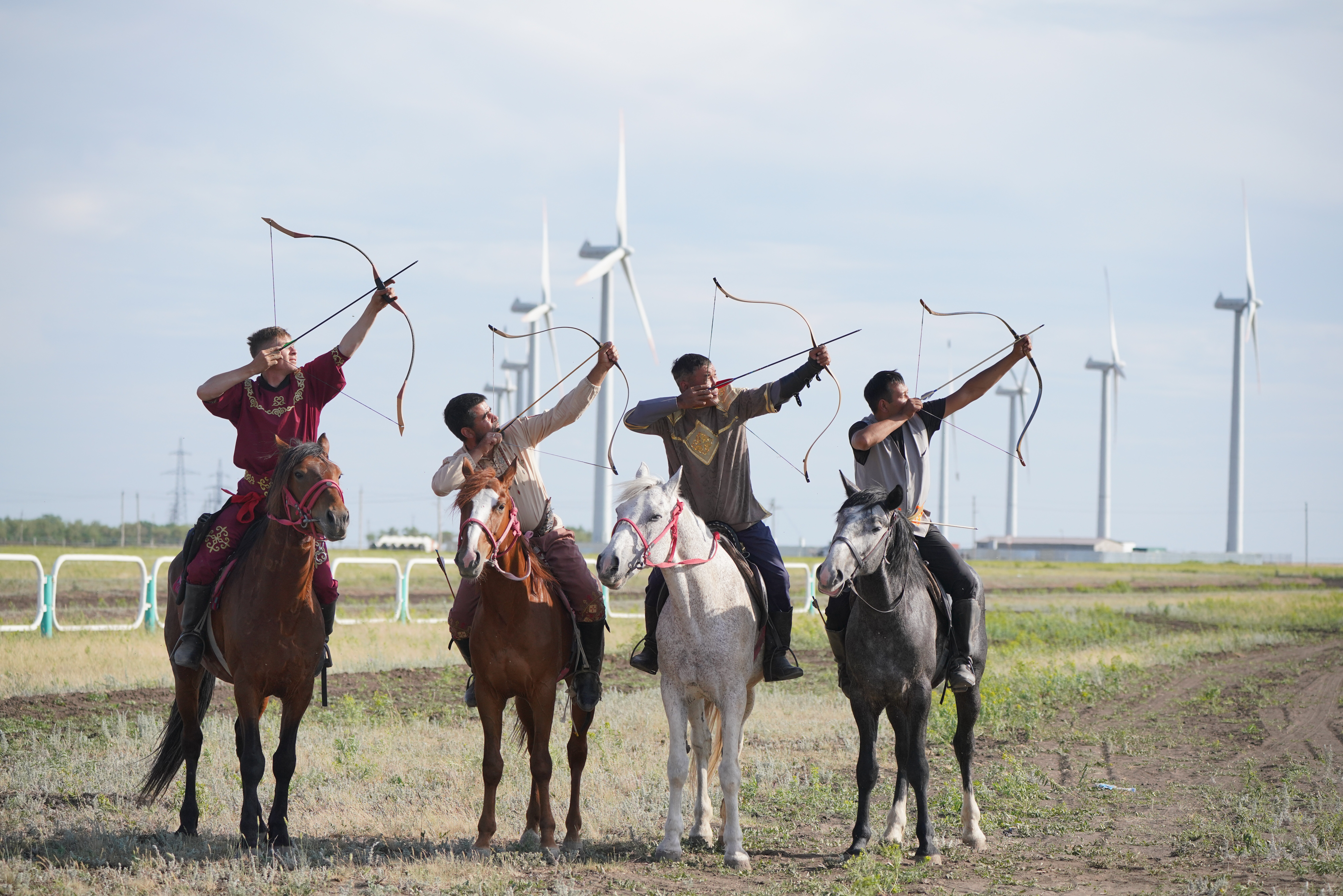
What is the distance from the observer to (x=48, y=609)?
61.6ft

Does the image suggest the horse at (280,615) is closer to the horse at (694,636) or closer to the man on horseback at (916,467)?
the horse at (694,636)

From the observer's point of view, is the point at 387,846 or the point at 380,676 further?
the point at 380,676

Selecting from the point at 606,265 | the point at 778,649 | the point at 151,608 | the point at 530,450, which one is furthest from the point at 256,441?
the point at 606,265

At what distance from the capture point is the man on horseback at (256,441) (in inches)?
314

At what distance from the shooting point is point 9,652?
654 inches

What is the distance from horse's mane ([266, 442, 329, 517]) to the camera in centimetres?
734

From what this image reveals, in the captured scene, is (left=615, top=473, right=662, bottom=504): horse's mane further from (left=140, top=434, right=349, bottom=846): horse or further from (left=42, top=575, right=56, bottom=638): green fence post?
(left=42, top=575, right=56, bottom=638): green fence post

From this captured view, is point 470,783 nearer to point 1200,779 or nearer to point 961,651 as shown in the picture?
point 961,651

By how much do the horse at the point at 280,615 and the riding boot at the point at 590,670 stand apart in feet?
5.74

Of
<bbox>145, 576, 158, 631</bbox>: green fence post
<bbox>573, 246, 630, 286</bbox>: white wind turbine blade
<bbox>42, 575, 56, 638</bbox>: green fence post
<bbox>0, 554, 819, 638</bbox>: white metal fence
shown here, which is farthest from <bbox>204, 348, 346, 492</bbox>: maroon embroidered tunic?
<bbox>573, 246, 630, 286</bbox>: white wind turbine blade

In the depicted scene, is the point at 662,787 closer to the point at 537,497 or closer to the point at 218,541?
the point at 537,497

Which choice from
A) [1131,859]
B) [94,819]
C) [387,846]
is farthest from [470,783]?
[1131,859]

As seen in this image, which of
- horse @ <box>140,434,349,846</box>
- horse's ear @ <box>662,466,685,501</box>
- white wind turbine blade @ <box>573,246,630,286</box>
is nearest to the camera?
horse @ <box>140,434,349,846</box>

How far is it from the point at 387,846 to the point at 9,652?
11511mm
